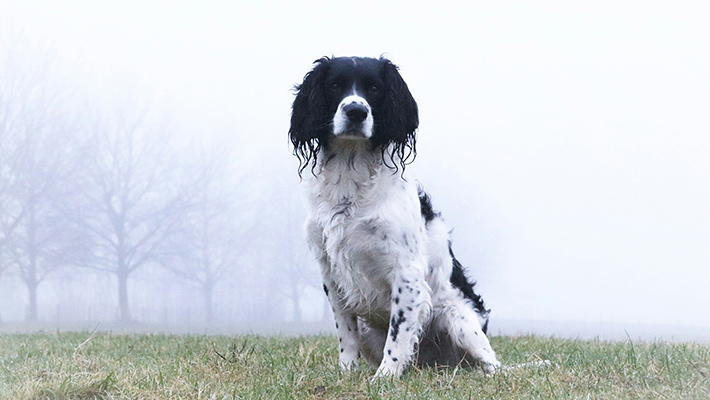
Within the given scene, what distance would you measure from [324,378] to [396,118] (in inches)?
78.0

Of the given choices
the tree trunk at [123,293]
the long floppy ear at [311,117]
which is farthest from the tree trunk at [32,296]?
the long floppy ear at [311,117]

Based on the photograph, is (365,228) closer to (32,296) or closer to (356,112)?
(356,112)

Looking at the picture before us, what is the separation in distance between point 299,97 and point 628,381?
10.5 ft

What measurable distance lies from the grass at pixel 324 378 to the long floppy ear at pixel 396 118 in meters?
1.66

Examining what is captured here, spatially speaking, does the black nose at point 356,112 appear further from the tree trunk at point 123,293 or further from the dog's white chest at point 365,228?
the tree trunk at point 123,293

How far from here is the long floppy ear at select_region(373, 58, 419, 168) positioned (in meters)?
5.82

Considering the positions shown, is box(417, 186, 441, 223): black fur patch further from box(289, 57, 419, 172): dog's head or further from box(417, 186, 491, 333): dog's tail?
box(289, 57, 419, 172): dog's head

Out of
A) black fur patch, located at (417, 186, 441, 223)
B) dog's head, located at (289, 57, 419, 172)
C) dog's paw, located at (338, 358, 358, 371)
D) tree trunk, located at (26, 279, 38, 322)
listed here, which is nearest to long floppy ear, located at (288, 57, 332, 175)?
dog's head, located at (289, 57, 419, 172)

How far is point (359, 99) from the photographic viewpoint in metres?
5.54

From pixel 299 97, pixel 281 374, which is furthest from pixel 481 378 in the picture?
pixel 299 97

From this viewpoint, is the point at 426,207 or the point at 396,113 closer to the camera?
the point at 396,113

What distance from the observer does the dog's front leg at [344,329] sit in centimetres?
597

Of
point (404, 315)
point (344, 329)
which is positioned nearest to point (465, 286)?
point (404, 315)

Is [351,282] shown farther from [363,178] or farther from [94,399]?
[94,399]
